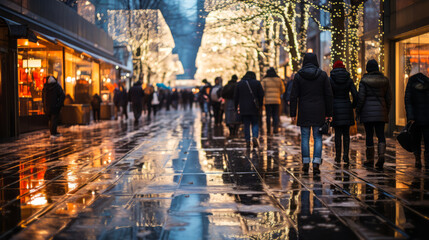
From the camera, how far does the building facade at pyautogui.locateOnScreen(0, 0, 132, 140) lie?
16.7 m

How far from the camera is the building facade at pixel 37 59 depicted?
16656 mm

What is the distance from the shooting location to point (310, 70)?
911 cm

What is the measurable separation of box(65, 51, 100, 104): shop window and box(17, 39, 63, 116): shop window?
1.99m

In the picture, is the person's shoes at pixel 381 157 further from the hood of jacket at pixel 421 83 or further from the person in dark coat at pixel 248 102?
the person in dark coat at pixel 248 102

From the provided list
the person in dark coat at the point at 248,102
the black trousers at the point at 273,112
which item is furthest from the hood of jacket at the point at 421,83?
the black trousers at the point at 273,112

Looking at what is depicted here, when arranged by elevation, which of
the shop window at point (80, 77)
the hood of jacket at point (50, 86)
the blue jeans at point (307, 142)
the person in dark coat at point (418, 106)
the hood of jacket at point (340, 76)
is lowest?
the blue jeans at point (307, 142)

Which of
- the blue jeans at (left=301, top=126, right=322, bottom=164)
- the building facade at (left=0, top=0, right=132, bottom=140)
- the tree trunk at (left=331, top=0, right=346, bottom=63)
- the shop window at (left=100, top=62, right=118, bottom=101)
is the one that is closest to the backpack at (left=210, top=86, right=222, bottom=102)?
the building facade at (left=0, top=0, right=132, bottom=140)

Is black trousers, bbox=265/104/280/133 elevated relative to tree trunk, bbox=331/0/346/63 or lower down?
lower down

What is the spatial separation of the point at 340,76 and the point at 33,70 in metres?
13.2

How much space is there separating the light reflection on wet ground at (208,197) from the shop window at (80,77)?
44.7 ft

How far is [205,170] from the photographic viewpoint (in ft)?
30.9

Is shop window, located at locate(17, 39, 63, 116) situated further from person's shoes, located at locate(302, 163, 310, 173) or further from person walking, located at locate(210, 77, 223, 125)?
person's shoes, located at locate(302, 163, 310, 173)

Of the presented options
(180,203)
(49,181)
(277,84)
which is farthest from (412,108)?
(277,84)

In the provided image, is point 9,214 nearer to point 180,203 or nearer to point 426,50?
point 180,203
